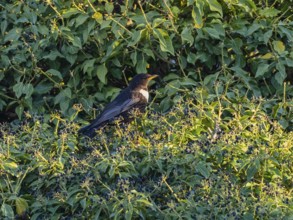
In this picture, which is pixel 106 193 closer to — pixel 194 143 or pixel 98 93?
pixel 194 143

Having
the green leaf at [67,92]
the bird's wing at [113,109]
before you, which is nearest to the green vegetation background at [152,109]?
the green leaf at [67,92]

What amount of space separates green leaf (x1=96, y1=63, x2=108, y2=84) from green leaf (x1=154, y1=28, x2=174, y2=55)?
1.70 feet

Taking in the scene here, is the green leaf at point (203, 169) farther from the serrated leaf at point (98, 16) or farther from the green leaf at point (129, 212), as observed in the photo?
the serrated leaf at point (98, 16)

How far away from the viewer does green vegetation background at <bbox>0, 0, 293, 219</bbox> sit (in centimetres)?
585

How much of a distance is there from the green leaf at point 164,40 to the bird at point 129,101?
36 cm

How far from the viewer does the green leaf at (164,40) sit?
7406mm

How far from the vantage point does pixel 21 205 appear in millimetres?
5953

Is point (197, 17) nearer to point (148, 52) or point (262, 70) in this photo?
point (148, 52)

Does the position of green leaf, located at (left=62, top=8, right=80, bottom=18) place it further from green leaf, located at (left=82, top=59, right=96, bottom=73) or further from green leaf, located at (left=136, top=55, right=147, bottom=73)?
green leaf, located at (left=136, top=55, right=147, bottom=73)

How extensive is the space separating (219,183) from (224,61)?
6.54 feet

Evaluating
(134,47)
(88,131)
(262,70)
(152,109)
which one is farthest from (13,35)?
(262,70)

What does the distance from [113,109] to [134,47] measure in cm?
54

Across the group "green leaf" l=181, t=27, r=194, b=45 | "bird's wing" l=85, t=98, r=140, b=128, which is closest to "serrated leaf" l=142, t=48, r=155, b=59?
"green leaf" l=181, t=27, r=194, b=45

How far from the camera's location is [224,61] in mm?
7676
